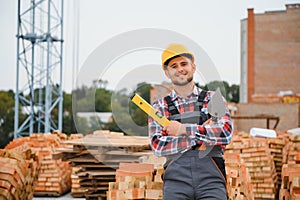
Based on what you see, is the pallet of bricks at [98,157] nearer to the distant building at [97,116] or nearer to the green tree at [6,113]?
the distant building at [97,116]

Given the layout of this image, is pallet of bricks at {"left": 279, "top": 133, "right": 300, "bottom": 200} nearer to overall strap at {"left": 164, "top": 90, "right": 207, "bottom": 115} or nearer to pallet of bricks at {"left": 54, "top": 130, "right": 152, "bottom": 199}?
overall strap at {"left": 164, "top": 90, "right": 207, "bottom": 115}

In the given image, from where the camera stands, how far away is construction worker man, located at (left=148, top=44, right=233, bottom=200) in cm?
346

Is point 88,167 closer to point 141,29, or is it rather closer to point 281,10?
point 141,29

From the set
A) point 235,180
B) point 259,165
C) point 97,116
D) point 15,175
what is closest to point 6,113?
point 259,165

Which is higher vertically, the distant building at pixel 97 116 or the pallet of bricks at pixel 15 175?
the distant building at pixel 97 116

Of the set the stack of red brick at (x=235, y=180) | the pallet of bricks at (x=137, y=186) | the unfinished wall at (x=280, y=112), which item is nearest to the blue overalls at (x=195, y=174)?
the pallet of bricks at (x=137, y=186)

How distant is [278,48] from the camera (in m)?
34.7

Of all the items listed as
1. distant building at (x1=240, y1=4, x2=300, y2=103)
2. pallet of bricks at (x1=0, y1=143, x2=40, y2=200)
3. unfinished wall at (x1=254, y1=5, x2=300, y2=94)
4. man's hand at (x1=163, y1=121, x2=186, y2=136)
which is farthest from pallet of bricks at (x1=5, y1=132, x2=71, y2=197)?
unfinished wall at (x1=254, y1=5, x2=300, y2=94)

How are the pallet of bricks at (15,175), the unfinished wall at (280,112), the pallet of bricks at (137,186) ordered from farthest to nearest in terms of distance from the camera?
the unfinished wall at (280,112), the pallet of bricks at (15,175), the pallet of bricks at (137,186)

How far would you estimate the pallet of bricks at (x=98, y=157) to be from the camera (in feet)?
22.9

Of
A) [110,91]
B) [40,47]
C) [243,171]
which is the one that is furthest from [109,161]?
[40,47]

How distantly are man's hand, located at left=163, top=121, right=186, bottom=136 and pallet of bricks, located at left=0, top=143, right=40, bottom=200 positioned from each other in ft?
9.04

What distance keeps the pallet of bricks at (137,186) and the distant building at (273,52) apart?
30.3 m

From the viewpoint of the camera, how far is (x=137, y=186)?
480 cm
